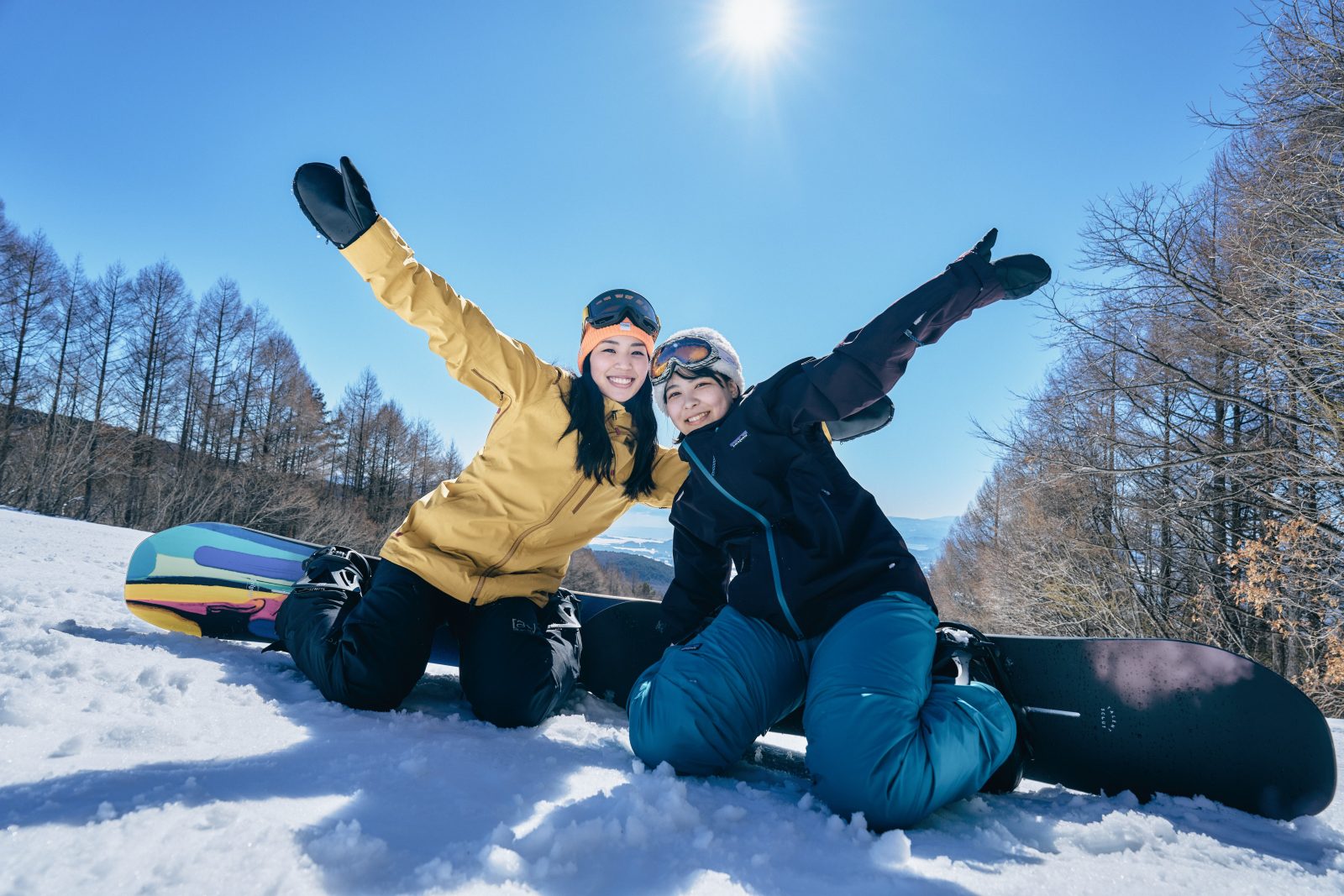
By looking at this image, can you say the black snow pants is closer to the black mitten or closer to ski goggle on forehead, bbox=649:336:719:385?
ski goggle on forehead, bbox=649:336:719:385

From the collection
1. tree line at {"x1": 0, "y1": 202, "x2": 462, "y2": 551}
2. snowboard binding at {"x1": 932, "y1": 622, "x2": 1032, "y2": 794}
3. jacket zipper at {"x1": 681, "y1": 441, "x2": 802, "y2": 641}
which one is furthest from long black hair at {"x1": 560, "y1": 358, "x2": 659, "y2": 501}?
tree line at {"x1": 0, "y1": 202, "x2": 462, "y2": 551}

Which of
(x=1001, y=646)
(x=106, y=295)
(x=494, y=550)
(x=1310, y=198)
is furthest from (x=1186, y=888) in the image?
(x=106, y=295)

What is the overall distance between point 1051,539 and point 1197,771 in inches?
550

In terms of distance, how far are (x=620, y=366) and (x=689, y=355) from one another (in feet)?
1.10

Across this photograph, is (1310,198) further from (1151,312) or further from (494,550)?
(494,550)

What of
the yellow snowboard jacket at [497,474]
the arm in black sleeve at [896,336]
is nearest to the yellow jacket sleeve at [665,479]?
the yellow snowboard jacket at [497,474]

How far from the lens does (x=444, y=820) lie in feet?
3.10

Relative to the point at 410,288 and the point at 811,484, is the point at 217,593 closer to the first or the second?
the point at 410,288

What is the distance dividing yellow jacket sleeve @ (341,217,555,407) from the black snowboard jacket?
Answer: 686 mm

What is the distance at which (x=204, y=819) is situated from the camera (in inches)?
31.1

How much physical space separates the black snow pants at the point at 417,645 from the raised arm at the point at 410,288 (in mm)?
776

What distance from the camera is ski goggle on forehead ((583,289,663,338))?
7.55 ft

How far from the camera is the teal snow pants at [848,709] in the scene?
1.24 m

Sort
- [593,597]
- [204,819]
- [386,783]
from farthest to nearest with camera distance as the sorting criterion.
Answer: [593,597], [386,783], [204,819]
